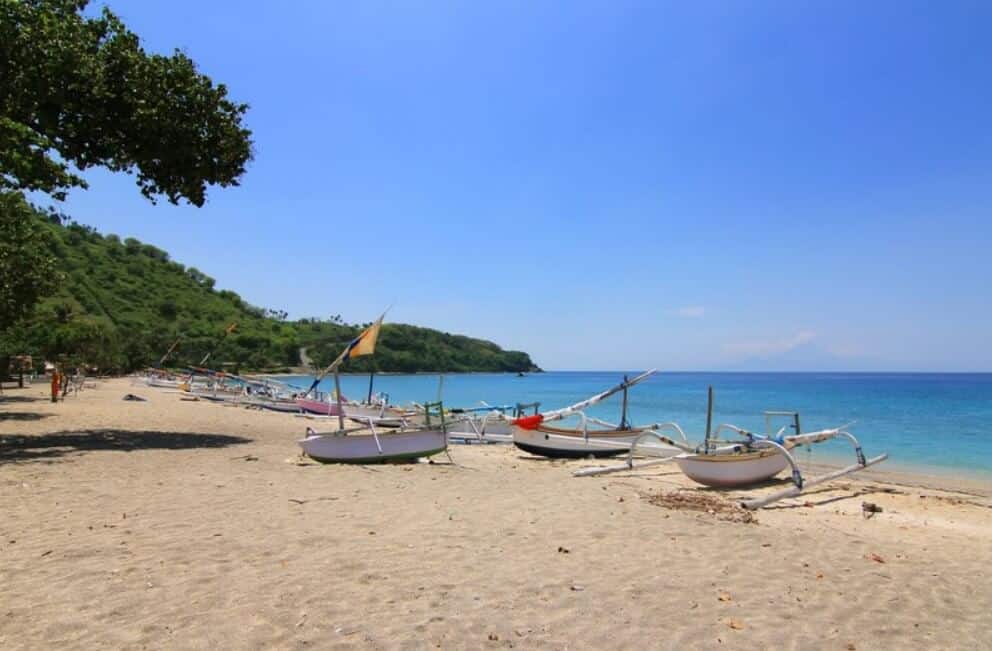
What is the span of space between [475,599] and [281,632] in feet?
5.19

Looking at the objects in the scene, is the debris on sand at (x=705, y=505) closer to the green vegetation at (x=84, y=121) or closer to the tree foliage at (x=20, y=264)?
the green vegetation at (x=84, y=121)

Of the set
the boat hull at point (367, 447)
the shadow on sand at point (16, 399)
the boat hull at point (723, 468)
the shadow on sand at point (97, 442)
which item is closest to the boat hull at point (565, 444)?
the boat hull at point (367, 447)

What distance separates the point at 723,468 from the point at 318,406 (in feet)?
90.7

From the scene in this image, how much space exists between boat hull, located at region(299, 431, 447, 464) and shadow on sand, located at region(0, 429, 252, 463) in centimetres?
363

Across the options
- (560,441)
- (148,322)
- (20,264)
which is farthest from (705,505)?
(148,322)

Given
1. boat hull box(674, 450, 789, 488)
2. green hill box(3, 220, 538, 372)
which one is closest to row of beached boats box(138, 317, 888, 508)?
boat hull box(674, 450, 789, 488)

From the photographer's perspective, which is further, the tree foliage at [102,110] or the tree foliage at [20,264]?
the tree foliage at [20,264]

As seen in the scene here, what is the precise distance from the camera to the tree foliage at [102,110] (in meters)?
12.2

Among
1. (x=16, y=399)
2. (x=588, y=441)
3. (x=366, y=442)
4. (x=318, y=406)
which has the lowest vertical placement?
(x=318, y=406)

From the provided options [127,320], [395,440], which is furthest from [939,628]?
[127,320]

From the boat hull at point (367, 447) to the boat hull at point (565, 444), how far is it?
16.3 ft

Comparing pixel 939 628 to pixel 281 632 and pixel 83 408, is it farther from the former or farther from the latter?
pixel 83 408

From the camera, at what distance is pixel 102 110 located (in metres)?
14.1

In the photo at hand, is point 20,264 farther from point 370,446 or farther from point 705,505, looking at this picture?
point 705,505
